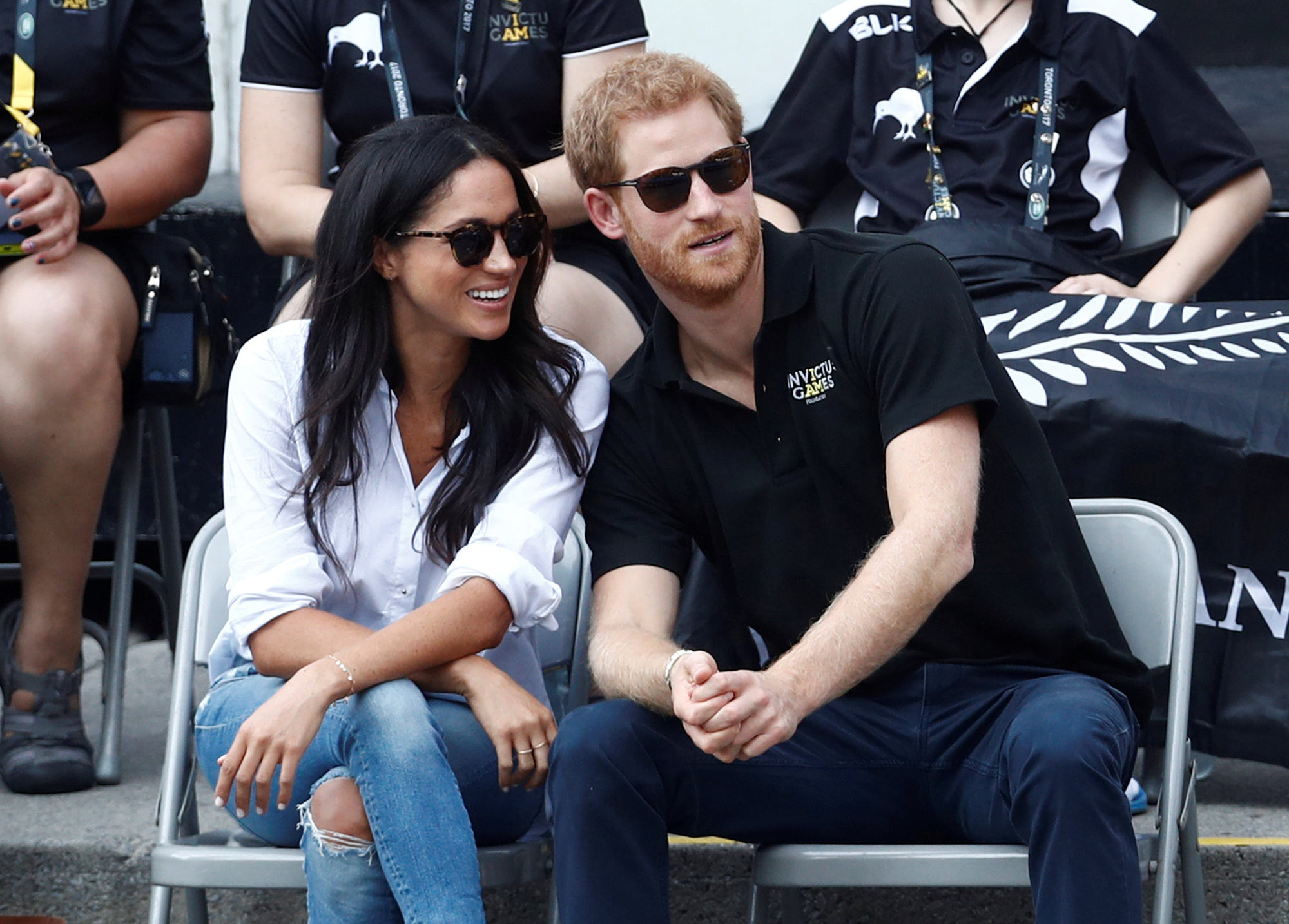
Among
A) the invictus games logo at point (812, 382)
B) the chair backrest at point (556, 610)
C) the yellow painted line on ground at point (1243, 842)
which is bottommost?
the yellow painted line on ground at point (1243, 842)

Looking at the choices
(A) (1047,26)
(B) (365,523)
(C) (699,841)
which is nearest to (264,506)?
(B) (365,523)

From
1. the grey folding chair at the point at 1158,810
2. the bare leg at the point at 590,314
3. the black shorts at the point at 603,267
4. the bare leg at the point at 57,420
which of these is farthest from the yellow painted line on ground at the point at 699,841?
the bare leg at the point at 57,420

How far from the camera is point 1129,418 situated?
2.72 metres

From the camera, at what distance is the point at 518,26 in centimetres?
320

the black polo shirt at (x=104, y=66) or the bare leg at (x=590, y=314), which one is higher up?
the black polo shirt at (x=104, y=66)

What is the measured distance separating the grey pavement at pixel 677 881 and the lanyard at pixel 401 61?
140 centimetres

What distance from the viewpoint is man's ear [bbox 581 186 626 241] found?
96.0 inches

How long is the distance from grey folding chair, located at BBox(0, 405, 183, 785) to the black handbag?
169 millimetres

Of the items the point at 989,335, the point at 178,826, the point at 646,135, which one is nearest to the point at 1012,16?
the point at 989,335

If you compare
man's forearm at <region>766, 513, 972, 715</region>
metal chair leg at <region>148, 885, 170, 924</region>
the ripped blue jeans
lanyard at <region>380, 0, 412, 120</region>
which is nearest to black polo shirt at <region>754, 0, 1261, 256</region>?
lanyard at <region>380, 0, 412, 120</region>

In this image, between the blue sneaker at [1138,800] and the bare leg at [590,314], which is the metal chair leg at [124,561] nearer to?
the bare leg at [590,314]

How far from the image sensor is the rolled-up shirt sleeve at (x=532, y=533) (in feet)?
7.50

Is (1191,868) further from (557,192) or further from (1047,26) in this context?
(1047,26)

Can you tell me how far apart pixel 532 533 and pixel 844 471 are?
17.8 inches
